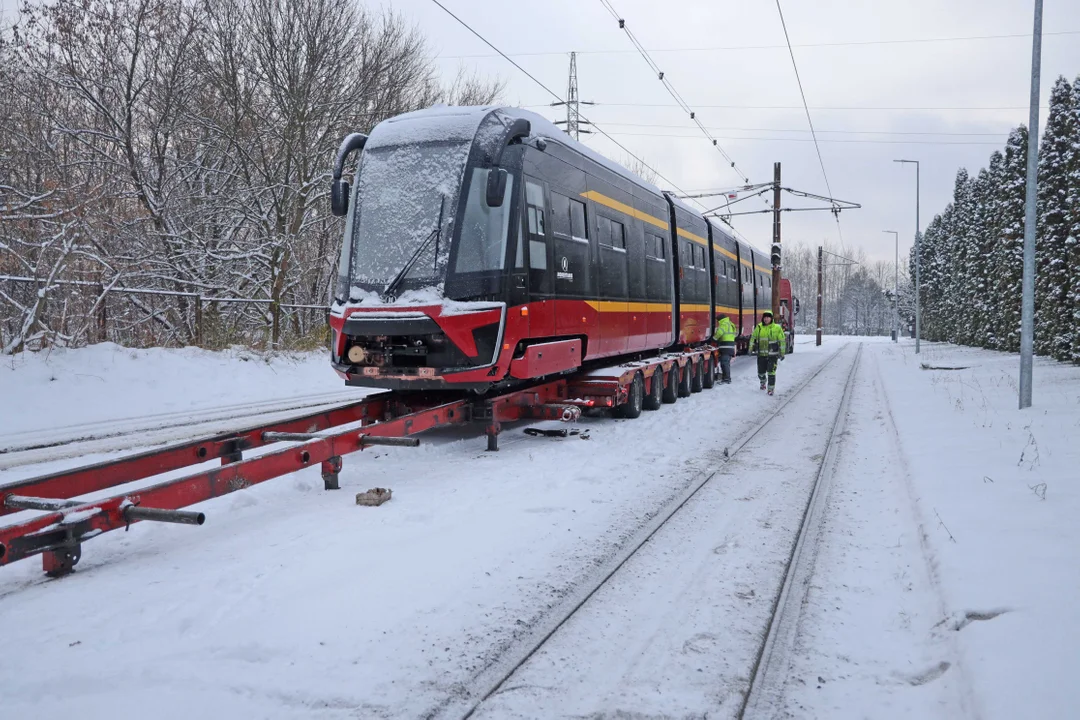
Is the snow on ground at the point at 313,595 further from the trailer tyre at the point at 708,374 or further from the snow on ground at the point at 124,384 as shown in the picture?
the trailer tyre at the point at 708,374

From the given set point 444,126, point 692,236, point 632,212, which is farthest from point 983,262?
point 444,126

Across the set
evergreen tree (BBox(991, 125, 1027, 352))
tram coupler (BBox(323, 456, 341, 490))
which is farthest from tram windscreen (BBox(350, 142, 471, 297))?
evergreen tree (BBox(991, 125, 1027, 352))

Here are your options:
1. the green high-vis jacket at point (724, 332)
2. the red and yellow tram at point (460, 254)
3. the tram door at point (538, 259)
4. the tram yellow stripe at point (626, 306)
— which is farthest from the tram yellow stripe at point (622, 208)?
the green high-vis jacket at point (724, 332)

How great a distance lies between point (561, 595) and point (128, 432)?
23.2 feet

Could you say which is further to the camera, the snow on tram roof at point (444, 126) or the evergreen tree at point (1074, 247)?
the evergreen tree at point (1074, 247)

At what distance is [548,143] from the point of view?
909cm

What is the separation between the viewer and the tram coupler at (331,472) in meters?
6.48

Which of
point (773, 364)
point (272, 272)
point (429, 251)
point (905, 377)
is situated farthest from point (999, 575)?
point (905, 377)

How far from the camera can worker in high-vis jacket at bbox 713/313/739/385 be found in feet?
58.8

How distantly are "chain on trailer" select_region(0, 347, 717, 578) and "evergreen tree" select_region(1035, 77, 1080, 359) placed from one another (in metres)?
20.2

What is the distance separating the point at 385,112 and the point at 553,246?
14895mm

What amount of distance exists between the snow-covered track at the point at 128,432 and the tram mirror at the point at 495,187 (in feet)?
14.8

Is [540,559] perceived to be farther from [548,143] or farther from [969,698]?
[548,143]

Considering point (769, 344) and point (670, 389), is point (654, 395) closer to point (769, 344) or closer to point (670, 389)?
point (670, 389)
